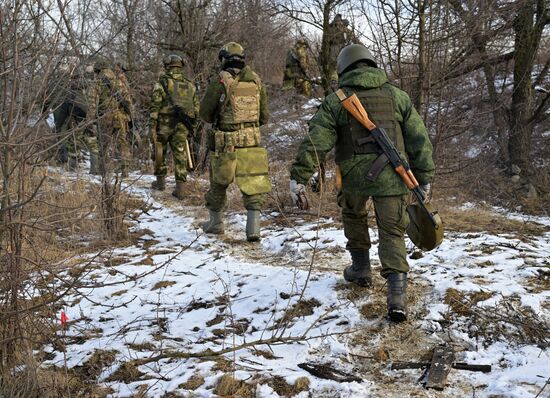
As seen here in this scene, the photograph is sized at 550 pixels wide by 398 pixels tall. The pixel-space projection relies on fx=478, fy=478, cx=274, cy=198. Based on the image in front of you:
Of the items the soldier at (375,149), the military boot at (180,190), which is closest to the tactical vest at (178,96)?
the military boot at (180,190)

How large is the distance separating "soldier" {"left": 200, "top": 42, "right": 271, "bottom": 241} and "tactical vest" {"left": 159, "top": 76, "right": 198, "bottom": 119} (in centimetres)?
204

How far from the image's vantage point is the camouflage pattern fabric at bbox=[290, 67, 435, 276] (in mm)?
3182

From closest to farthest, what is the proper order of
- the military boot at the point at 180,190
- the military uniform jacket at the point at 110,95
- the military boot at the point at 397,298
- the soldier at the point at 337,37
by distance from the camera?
the military boot at the point at 397,298 < the military uniform jacket at the point at 110,95 < the soldier at the point at 337,37 < the military boot at the point at 180,190

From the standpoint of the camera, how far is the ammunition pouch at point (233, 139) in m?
5.02

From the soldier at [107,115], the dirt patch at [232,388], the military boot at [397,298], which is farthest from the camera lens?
the soldier at [107,115]

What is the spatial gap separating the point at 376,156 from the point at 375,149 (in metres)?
0.05

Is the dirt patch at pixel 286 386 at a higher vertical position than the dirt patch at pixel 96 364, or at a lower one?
lower

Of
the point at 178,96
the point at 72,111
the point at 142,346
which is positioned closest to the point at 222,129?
the point at 72,111

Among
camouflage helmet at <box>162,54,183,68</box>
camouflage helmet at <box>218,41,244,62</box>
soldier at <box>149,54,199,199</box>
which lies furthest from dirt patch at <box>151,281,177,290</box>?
camouflage helmet at <box>162,54,183,68</box>

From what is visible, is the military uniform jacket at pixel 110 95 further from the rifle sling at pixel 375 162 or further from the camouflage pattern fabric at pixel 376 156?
the rifle sling at pixel 375 162

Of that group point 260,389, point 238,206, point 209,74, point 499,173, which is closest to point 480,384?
point 260,389

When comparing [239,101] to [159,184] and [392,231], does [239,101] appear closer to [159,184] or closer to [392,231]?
[392,231]

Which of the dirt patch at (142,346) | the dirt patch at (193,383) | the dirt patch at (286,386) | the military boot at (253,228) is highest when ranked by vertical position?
the military boot at (253,228)

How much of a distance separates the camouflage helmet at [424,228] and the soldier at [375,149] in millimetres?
93
